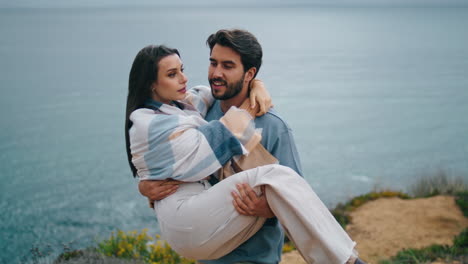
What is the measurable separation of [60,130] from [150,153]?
33.7m

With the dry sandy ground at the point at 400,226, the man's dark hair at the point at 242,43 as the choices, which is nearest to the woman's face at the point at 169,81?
the man's dark hair at the point at 242,43

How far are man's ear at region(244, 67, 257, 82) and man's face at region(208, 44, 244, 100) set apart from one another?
0.17 feet

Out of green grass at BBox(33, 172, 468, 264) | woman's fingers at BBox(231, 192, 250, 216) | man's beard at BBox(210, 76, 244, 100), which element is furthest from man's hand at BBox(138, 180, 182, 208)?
green grass at BBox(33, 172, 468, 264)

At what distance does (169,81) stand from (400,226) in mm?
8119

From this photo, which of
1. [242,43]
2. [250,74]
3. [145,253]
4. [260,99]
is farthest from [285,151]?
[145,253]

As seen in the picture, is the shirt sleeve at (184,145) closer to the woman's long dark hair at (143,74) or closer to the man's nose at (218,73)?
the woman's long dark hair at (143,74)

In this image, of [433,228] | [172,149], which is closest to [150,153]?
[172,149]

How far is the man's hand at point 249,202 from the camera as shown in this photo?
8.09ft

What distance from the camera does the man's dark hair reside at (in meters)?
3.04

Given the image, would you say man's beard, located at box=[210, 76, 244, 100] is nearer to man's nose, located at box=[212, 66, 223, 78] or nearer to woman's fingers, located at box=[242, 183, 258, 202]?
man's nose, located at box=[212, 66, 223, 78]

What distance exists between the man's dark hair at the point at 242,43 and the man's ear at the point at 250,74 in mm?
26

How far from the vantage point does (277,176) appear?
2.48m

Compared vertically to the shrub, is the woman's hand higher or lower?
higher

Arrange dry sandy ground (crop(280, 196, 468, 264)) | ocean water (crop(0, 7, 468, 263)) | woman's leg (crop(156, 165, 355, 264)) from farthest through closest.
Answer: ocean water (crop(0, 7, 468, 263)) → dry sandy ground (crop(280, 196, 468, 264)) → woman's leg (crop(156, 165, 355, 264))
